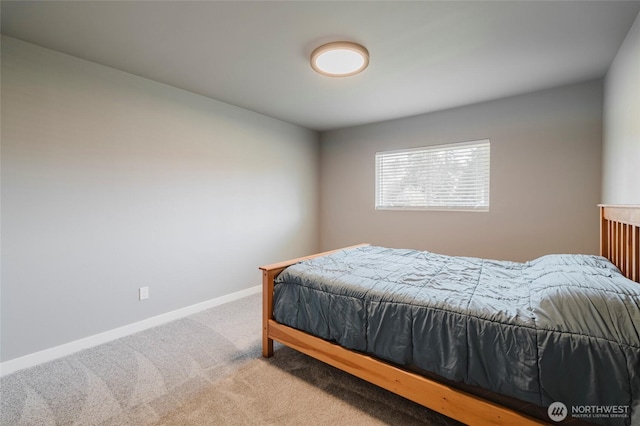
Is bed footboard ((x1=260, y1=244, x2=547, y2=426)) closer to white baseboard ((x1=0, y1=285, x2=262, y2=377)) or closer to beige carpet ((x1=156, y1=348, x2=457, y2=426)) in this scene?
beige carpet ((x1=156, y1=348, x2=457, y2=426))

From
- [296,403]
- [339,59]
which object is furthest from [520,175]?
[296,403]

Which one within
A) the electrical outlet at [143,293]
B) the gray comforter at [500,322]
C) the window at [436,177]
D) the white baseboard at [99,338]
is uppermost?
the window at [436,177]

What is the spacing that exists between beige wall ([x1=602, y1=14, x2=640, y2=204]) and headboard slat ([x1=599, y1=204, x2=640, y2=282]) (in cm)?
14

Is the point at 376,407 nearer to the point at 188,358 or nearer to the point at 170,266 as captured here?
the point at 188,358

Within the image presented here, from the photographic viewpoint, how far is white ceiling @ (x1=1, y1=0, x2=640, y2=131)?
1.75 meters

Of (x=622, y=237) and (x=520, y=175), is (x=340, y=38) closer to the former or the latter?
(x=622, y=237)

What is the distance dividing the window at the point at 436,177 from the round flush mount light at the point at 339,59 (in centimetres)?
185

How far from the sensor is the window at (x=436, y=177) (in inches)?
135

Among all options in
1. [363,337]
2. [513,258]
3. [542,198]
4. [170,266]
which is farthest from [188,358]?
[542,198]

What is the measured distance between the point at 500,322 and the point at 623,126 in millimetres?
2052

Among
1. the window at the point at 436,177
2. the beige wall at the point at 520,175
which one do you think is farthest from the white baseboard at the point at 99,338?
the window at the point at 436,177

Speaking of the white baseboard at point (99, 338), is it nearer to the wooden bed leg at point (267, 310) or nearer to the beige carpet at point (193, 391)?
the beige carpet at point (193, 391)

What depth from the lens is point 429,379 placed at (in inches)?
58.1

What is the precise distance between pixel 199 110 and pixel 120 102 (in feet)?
2.49
